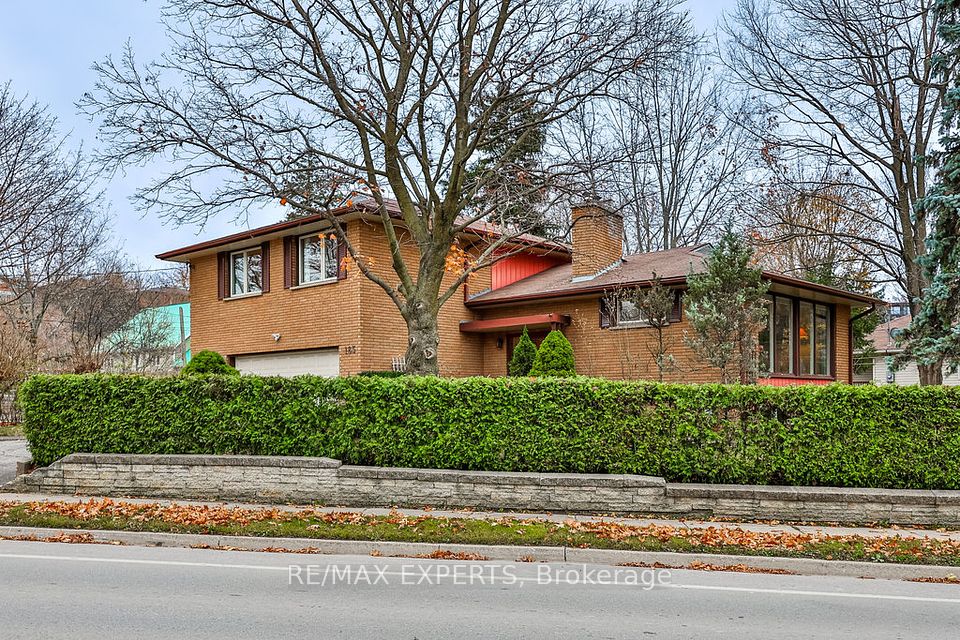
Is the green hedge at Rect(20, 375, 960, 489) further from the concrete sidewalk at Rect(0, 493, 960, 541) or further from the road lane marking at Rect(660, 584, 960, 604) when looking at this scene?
the road lane marking at Rect(660, 584, 960, 604)

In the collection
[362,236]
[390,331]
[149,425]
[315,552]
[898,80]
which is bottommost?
[315,552]

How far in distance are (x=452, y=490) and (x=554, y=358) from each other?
729cm

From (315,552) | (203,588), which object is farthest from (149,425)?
(203,588)

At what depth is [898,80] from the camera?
722 inches

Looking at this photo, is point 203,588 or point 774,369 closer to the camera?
point 203,588

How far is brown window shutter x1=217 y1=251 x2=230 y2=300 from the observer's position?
78.5 ft

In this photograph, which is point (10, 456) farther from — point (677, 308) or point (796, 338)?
point (796, 338)

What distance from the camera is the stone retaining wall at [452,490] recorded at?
10.1m

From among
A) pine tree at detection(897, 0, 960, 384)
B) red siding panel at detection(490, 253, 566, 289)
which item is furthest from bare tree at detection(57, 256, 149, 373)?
pine tree at detection(897, 0, 960, 384)

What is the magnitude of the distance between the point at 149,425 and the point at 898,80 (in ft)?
57.8

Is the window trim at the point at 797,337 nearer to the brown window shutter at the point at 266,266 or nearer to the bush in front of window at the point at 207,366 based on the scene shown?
the bush in front of window at the point at 207,366

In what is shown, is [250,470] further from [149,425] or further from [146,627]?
[146,627]

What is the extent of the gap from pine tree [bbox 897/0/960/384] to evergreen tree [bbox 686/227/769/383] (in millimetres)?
3461

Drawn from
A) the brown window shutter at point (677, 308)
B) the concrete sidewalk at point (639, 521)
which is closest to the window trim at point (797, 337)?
the brown window shutter at point (677, 308)
